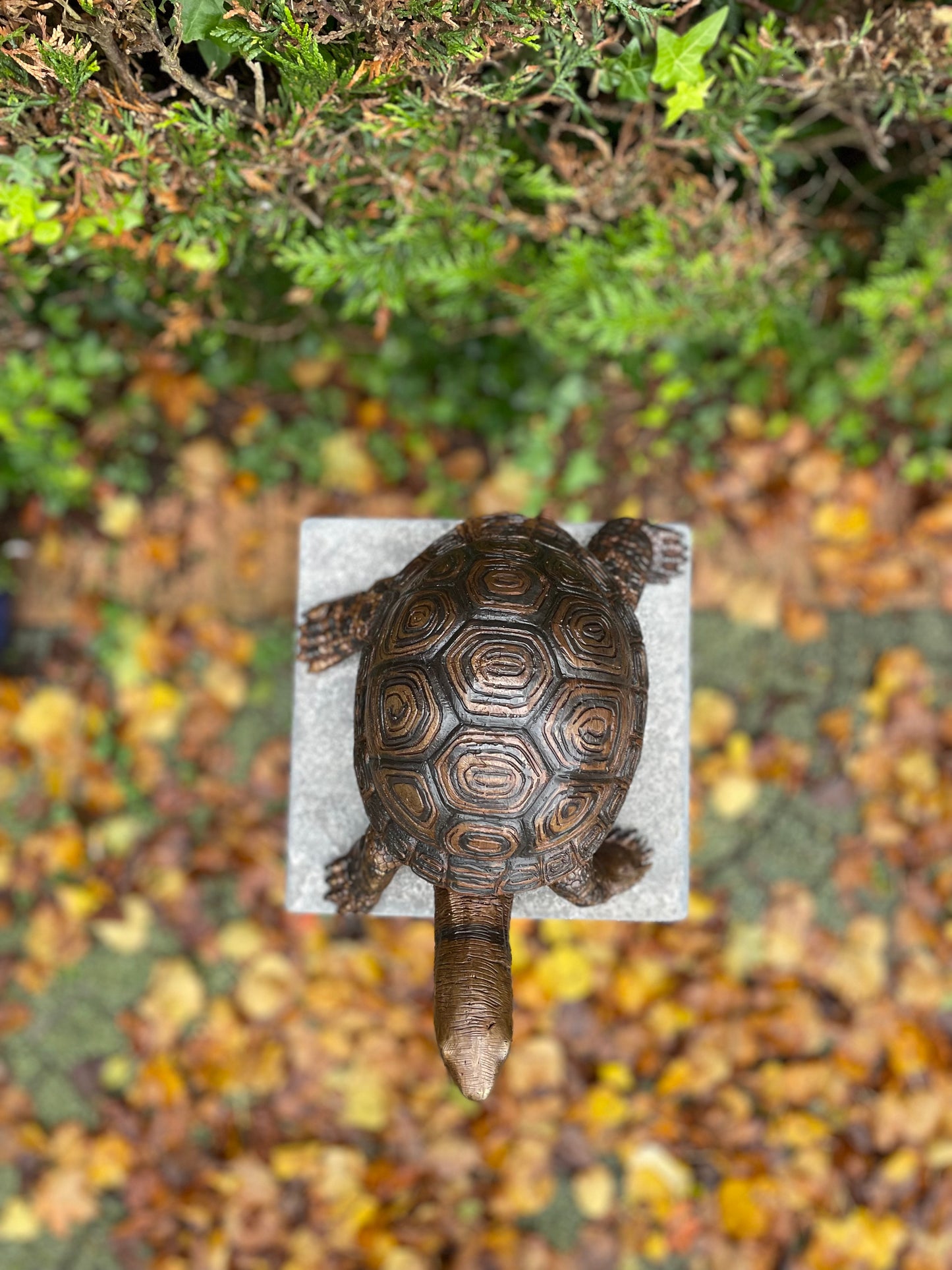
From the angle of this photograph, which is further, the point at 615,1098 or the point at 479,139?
the point at 615,1098

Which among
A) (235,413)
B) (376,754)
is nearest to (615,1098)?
(376,754)

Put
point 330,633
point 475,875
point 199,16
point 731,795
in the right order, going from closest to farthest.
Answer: point 199,16 < point 475,875 < point 330,633 < point 731,795

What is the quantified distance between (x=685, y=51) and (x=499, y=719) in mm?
1185

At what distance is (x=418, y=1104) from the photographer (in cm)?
284

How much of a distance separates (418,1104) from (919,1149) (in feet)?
4.88

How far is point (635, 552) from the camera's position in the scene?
2.02 m

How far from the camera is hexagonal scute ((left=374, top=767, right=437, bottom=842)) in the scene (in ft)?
5.27

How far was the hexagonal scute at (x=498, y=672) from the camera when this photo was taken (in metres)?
1.58

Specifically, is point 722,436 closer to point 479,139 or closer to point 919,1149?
point 479,139

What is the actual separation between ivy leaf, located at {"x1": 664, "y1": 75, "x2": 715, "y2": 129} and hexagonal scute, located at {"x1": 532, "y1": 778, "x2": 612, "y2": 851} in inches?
47.8

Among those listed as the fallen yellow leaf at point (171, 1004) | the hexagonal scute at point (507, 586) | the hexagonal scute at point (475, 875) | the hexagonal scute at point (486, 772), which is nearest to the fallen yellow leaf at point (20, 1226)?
the fallen yellow leaf at point (171, 1004)

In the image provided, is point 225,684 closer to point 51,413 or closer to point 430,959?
point 51,413

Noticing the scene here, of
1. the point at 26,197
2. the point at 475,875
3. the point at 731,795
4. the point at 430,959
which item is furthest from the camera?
the point at 731,795

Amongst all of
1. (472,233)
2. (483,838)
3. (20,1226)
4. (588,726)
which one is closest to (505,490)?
(472,233)
